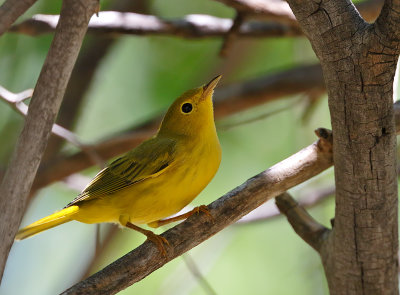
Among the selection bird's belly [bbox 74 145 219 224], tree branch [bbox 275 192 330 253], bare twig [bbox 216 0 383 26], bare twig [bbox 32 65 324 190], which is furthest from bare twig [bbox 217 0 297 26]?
tree branch [bbox 275 192 330 253]

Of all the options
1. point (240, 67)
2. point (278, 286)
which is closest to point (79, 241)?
point (278, 286)

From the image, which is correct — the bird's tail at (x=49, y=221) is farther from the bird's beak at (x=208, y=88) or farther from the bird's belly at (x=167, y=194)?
the bird's beak at (x=208, y=88)

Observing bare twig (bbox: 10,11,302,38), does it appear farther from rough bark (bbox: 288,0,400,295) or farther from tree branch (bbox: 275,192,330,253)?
rough bark (bbox: 288,0,400,295)

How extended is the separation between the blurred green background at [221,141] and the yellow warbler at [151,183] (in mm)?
1327

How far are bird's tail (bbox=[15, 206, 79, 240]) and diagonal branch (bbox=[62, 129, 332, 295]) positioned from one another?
92cm

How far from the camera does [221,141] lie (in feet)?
19.9

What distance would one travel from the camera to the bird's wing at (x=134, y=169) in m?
3.40

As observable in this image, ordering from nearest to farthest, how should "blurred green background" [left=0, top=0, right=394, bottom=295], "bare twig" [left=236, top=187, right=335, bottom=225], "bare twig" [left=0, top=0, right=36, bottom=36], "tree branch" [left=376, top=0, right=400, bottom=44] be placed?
"tree branch" [left=376, top=0, right=400, bottom=44], "bare twig" [left=0, top=0, right=36, bottom=36], "bare twig" [left=236, top=187, right=335, bottom=225], "blurred green background" [left=0, top=0, right=394, bottom=295]

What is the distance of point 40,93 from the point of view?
8.81ft

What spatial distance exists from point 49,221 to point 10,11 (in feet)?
4.23

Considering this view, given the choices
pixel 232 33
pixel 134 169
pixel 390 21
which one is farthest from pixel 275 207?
pixel 390 21

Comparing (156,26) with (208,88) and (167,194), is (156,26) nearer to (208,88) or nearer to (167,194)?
(208,88)

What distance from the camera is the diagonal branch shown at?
2.44m

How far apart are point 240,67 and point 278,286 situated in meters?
2.44
